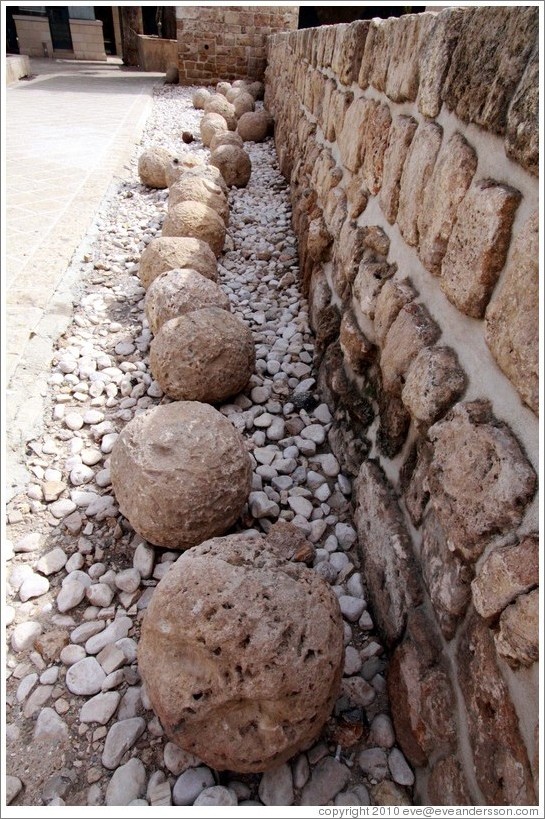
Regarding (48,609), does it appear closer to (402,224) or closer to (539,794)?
(539,794)

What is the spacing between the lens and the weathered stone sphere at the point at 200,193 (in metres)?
4.67

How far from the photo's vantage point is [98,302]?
402cm

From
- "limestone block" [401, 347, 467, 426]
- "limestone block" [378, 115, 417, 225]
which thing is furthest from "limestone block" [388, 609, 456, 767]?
"limestone block" [378, 115, 417, 225]

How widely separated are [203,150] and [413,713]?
7.80 m

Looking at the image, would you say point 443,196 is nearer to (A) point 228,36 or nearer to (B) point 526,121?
(B) point 526,121

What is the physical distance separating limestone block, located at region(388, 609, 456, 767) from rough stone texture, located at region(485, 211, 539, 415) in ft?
2.57

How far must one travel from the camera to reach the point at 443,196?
5.08 ft

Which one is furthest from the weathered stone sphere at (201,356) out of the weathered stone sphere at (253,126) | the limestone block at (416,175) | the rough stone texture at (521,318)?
the weathered stone sphere at (253,126)

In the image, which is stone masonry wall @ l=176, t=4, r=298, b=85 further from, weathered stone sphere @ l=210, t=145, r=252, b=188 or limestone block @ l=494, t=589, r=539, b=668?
limestone block @ l=494, t=589, r=539, b=668

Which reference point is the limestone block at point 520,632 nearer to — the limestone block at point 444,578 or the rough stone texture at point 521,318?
the limestone block at point 444,578

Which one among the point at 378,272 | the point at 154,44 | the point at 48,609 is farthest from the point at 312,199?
the point at 154,44

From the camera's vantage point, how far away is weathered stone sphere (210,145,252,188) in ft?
20.4

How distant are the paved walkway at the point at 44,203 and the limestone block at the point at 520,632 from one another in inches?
69.0

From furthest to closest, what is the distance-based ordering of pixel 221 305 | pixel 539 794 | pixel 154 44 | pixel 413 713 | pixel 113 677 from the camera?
pixel 154 44 < pixel 221 305 < pixel 113 677 < pixel 413 713 < pixel 539 794
